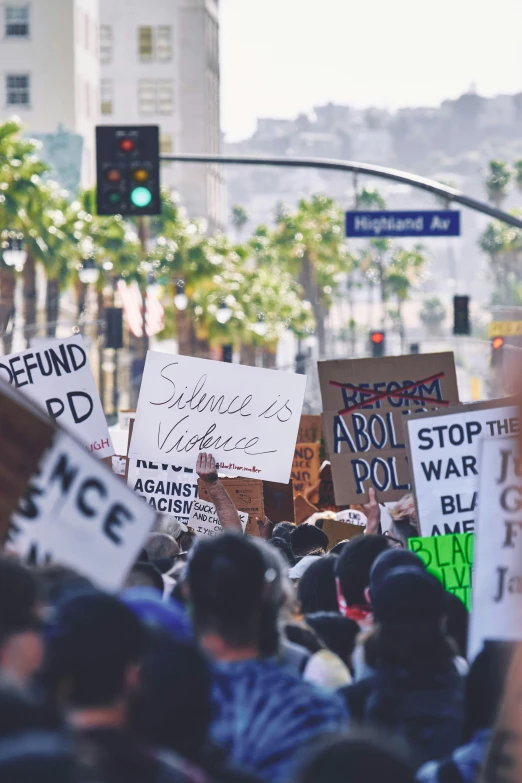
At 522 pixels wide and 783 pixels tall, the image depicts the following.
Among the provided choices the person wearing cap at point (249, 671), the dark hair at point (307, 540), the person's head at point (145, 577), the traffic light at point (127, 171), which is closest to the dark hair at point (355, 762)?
the person wearing cap at point (249, 671)

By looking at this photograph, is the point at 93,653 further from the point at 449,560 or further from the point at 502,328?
the point at 502,328

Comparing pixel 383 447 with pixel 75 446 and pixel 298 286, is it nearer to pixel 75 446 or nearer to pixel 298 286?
pixel 75 446

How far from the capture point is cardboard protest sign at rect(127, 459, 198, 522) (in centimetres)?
891

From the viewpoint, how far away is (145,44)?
460 ft

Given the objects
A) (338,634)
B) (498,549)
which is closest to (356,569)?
(338,634)

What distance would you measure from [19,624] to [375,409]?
226 inches

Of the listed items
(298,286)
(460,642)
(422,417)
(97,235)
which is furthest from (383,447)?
(298,286)

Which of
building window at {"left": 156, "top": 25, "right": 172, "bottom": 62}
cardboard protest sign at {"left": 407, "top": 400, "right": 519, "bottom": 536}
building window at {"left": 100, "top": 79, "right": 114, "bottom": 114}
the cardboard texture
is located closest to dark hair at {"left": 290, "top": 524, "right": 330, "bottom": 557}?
cardboard protest sign at {"left": 407, "top": 400, "right": 519, "bottom": 536}

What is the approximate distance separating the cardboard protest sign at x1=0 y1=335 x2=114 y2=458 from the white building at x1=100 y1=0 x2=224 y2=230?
4836 inches

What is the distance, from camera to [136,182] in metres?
16.4

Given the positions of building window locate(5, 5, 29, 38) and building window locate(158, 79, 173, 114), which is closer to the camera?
building window locate(5, 5, 29, 38)

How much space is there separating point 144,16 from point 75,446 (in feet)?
467

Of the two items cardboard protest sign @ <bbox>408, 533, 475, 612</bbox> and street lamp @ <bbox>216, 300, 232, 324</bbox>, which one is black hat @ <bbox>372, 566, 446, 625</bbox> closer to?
cardboard protest sign @ <bbox>408, 533, 475, 612</bbox>

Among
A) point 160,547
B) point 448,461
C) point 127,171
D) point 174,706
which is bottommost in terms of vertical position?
point 160,547
